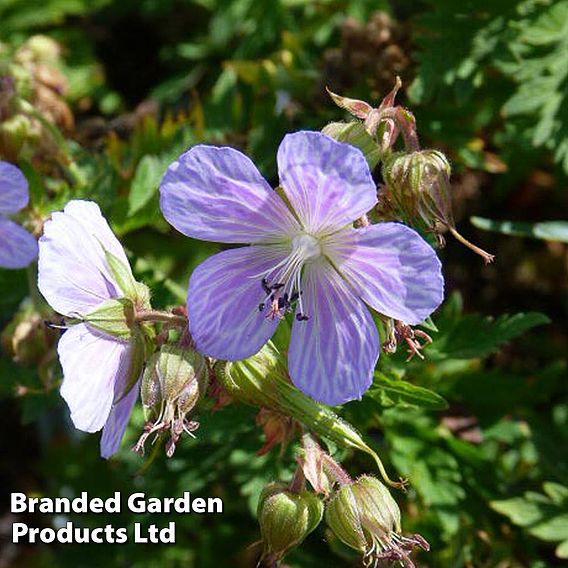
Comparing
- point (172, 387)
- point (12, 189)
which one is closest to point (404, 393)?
point (172, 387)

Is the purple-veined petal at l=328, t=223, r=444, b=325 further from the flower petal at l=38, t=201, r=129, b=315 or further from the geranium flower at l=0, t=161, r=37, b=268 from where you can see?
the geranium flower at l=0, t=161, r=37, b=268

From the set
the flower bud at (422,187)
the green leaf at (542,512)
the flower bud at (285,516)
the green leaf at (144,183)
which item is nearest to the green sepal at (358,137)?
the flower bud at (422,187)

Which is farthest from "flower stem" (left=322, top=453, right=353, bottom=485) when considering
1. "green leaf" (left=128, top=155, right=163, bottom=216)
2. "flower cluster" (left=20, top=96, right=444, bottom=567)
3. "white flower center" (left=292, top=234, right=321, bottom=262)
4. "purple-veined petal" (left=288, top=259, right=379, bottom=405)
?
"green leaf" (left=128, top=155, right=163, bottom=216)

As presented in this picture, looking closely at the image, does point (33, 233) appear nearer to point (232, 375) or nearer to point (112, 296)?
point (112, 296)

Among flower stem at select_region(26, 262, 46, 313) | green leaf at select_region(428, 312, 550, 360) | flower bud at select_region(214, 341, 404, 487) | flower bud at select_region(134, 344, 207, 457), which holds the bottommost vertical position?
flower stem at select_region(26, 262, 46, 313)

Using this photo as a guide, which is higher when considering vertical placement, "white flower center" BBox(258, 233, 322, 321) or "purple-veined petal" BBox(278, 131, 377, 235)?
"purple-veined petal" BBox(278, 131, 377, 235)

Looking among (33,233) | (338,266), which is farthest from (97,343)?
(33,233)
